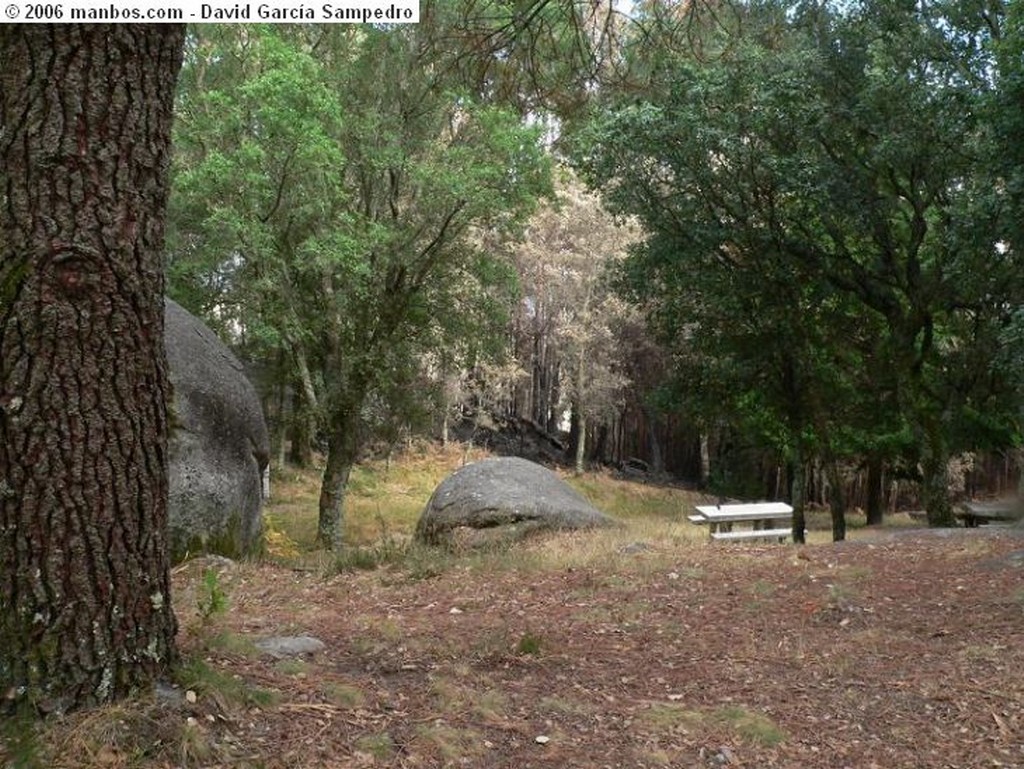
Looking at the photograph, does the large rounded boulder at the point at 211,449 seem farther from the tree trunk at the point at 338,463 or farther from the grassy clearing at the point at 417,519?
the tree trunk at the point at 338,463

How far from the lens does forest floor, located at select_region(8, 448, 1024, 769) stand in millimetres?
3121

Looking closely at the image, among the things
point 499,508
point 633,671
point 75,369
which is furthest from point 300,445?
point 75,369

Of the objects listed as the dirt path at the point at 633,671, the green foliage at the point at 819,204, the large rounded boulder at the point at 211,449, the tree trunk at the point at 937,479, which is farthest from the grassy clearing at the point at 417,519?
the tree trunk at the point at 937,479

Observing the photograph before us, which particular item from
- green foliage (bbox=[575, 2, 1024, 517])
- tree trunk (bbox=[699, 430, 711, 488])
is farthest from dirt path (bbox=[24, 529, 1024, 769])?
tree trunk (bbox=[699, 430, 711, 488])

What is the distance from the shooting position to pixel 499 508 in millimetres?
11680

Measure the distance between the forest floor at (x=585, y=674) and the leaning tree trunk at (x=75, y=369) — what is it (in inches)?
11.5

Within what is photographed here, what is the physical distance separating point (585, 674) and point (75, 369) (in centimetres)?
272

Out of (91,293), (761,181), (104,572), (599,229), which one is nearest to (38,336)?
(91,293)

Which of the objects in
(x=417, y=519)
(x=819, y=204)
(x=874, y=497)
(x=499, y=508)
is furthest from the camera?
(x=874, y=497)

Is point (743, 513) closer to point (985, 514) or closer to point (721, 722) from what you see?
point (985, 514)

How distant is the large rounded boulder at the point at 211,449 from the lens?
7.85m

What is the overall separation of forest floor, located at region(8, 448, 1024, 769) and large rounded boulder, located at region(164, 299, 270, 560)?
82 cm

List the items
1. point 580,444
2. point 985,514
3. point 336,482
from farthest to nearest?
point 580,444 → point 985,514 → point 336,482

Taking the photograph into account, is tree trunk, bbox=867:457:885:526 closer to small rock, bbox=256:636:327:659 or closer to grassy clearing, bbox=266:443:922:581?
grassy clearing, bbox=266:443:922:581
